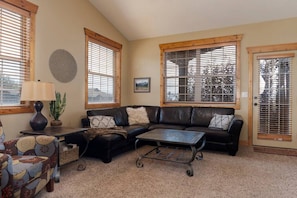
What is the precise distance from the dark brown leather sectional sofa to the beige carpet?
0.66ft

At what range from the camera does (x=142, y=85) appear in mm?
5598

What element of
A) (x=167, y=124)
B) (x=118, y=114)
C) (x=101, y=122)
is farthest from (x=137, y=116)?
(x=101, y=122)

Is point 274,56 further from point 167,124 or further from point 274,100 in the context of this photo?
point 167,124

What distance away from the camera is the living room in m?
3.34

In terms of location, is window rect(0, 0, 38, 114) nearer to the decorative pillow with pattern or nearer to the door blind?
the decorative pillow with pattern

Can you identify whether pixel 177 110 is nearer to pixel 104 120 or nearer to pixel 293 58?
pixel 104 120

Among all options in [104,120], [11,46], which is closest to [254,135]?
[104,120]

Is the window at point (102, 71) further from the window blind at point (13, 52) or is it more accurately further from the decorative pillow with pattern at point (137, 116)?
the window blind at point (13, 52)

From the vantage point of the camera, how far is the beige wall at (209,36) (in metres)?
4.19

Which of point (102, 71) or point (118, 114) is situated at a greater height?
point (102, 71)

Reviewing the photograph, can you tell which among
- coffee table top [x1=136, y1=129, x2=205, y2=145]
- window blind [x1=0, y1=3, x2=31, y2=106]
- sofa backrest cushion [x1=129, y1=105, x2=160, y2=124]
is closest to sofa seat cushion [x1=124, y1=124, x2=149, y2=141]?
coffee table top [x1=136, y1=129, x2=205, y2=145]

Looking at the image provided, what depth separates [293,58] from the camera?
409 cm

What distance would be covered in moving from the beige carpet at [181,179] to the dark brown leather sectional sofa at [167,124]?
0.66 feet

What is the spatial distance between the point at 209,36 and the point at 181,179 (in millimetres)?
3515
